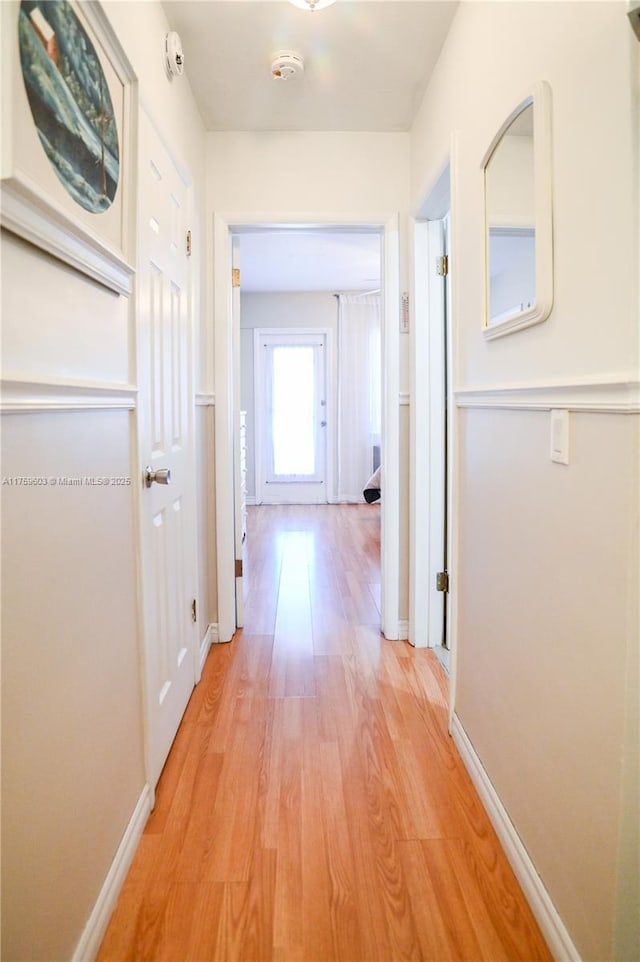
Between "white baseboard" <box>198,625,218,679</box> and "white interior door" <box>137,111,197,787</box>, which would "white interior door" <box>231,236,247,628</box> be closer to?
"white baseboard" <box>198,625,218,679</box>

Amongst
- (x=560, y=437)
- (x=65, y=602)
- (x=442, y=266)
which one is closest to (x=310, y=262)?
(x=442, y=266)

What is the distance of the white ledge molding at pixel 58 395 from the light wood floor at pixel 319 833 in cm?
109

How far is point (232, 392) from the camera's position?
255cm

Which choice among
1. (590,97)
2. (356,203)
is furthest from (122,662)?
(356,203)

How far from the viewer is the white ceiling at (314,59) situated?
1.68 metres

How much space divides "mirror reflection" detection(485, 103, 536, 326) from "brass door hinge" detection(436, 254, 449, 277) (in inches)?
35.8

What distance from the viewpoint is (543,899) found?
1.10 meters

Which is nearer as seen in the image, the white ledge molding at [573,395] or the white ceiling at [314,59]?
the white ledge molding at [573,395]

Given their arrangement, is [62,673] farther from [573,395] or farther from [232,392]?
[232,392]

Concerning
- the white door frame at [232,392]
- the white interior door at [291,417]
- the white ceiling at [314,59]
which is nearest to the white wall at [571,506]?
the white ceiling at [314,59]

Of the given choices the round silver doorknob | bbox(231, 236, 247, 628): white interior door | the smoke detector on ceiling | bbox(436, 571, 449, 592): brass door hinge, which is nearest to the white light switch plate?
the round silver doorknob

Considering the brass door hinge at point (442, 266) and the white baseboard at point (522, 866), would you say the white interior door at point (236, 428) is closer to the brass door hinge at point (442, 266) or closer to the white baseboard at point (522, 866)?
the brass door hinge at point (442, 266)

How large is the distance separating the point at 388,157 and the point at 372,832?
2.61 meters

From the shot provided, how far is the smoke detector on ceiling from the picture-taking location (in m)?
1.85
